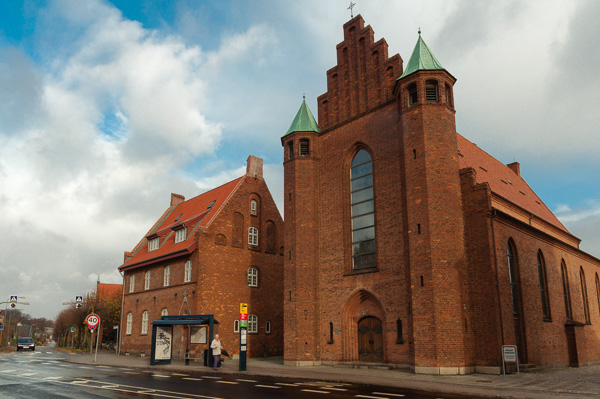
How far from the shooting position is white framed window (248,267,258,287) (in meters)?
34.8

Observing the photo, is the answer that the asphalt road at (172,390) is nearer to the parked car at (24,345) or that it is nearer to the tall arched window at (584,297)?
the tall arched window at (584,297)

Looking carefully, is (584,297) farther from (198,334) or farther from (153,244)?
(153,244)

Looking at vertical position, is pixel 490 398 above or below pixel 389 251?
below

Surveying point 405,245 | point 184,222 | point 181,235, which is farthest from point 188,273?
point 405,245

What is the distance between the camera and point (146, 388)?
13656mm

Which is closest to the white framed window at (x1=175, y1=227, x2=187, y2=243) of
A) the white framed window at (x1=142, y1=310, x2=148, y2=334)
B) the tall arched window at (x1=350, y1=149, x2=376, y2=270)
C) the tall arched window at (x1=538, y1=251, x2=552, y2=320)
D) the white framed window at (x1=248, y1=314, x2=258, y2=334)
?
the white framed window at (x1=142, y1=310, x2=148, y2=334)

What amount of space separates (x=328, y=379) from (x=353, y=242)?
9.97 metres

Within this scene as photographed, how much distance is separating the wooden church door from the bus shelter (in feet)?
24.6

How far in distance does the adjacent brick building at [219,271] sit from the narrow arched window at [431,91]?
53.4ft

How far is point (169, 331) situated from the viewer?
2648 centimetres

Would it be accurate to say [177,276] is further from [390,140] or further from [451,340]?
[451,340]

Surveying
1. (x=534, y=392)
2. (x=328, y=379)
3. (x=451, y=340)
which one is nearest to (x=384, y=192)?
(x=451, y=340)

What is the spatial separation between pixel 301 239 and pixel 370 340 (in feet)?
21.7

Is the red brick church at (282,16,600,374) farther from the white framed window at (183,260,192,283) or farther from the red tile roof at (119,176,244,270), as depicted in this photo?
the white framed window at (183,260,192,283)
